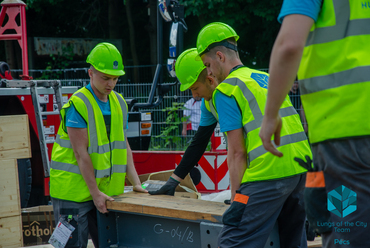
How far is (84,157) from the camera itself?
3.18 metres

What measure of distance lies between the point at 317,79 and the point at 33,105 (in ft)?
14.4

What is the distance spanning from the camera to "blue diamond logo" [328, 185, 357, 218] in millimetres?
1608

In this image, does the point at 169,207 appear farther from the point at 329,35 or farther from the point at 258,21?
the point at 258,21

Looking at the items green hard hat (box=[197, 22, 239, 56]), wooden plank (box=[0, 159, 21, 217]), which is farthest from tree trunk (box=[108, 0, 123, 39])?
green hard hat (box=[197, 22, 239, 56])

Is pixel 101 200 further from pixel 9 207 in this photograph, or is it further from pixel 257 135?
pixel 9 207

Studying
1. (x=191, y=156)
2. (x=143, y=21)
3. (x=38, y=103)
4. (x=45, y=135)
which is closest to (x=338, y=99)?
(x=191, y=156)

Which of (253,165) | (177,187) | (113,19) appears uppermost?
(113,19)

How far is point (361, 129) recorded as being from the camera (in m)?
1.60

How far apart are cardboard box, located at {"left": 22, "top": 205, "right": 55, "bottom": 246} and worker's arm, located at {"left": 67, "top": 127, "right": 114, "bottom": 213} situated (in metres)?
2.17

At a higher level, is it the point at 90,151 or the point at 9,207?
the point at 90,151

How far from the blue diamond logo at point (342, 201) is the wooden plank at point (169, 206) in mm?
1067

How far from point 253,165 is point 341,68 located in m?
0.86

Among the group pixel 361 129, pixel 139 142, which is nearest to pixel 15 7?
pixel 139 142

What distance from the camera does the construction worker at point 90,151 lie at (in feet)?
10.5
